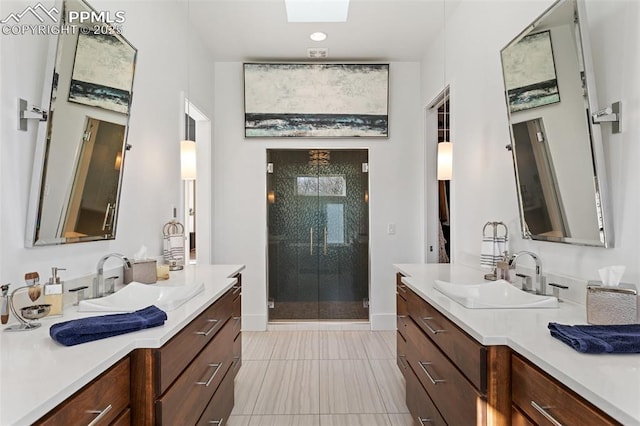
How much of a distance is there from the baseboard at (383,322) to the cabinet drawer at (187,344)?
2.53 m

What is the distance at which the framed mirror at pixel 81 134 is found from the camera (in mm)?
1595

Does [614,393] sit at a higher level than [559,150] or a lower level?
lower

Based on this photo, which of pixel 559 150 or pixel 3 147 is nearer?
pixel 3 147

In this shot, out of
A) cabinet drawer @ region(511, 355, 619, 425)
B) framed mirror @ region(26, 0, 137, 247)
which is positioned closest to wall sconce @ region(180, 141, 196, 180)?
framed mirror @ region(26, 0, 137, 247)

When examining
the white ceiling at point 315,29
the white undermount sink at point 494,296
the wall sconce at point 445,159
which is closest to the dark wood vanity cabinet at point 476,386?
the white undermount sink at point 494,296

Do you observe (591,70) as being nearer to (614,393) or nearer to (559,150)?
(559,150)

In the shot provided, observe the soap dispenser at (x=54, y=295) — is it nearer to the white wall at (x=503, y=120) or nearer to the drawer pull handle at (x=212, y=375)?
the drawer pull handle at (x=212, y=375)

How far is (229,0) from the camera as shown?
10.0 feet

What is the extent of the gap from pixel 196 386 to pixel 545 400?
129 centimetres

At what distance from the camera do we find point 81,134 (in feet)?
5.95

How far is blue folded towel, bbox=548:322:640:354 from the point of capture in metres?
1.06

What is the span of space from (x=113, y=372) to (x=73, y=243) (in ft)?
3.08

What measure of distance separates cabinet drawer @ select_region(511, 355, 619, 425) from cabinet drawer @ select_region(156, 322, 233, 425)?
112cm

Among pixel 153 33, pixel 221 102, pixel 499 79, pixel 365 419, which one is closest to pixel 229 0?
pixel 153 33
